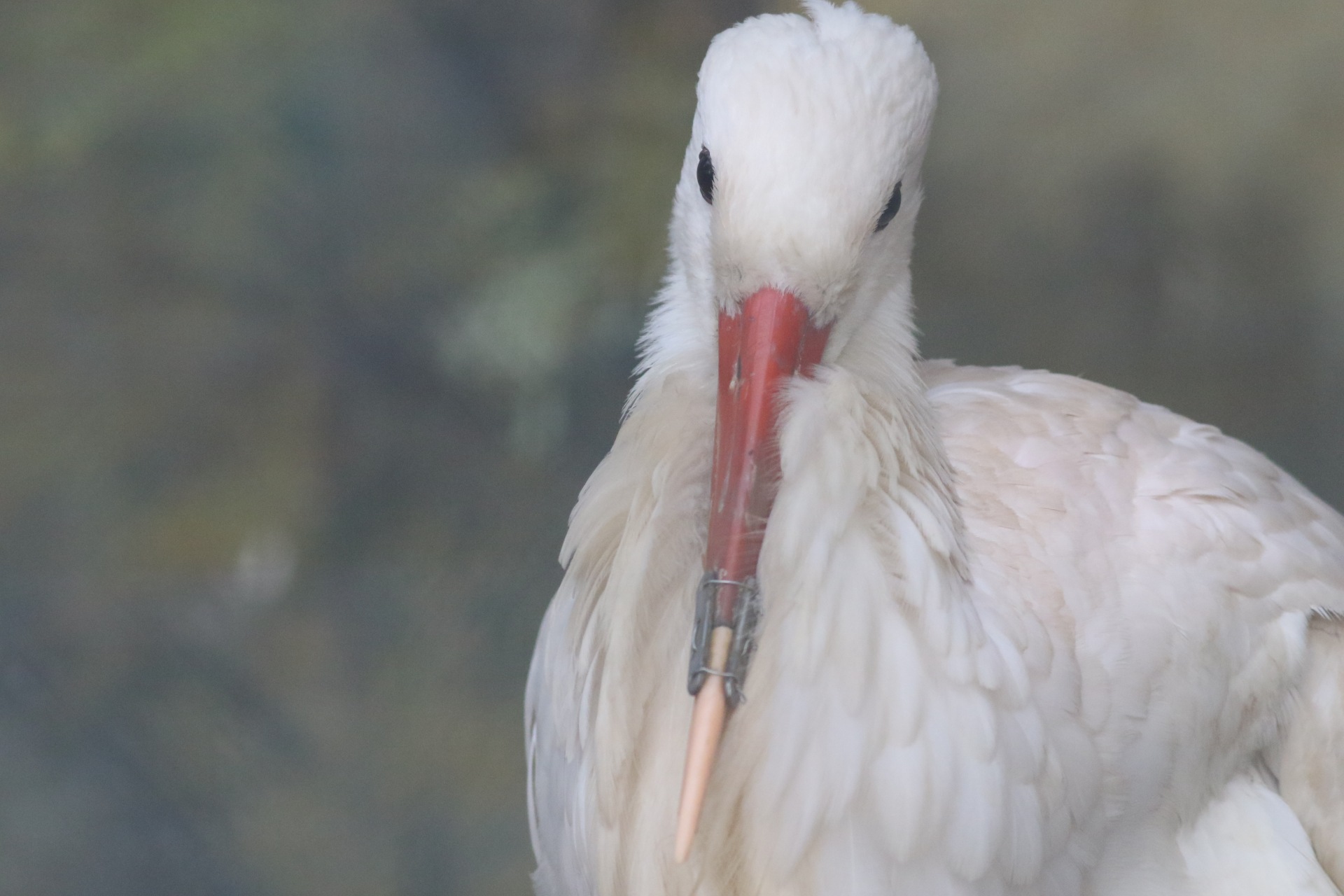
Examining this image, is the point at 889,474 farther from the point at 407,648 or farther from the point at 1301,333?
the point at 1301,333

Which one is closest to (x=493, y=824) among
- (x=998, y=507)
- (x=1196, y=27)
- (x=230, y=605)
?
(x=230, y=605)

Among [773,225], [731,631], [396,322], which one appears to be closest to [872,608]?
[731,631]

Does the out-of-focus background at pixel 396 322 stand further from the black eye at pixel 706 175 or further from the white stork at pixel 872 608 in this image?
the black eye at pixel 706 175

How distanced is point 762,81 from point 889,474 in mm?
269

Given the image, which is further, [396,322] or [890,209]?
[396,322]

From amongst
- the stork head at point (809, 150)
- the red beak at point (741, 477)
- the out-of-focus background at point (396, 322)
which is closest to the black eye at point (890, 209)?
the stork head at point (809, 150)

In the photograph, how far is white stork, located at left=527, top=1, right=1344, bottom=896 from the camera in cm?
77

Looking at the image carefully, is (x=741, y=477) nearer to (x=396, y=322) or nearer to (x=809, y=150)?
(x=809, y=150)

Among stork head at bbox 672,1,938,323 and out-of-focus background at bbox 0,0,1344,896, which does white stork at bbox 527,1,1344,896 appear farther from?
out-of-focus background at bbox 0,0,1344,896

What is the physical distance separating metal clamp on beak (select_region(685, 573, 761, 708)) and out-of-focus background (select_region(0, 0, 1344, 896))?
4.24 feet

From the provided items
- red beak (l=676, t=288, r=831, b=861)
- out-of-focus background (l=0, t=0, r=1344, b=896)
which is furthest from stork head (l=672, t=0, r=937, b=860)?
out-of-focus background (l=0, t=0, r=1344, b=896)

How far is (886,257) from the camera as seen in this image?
0.89 meters

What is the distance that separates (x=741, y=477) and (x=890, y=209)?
24 cm

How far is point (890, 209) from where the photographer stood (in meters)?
0.87
